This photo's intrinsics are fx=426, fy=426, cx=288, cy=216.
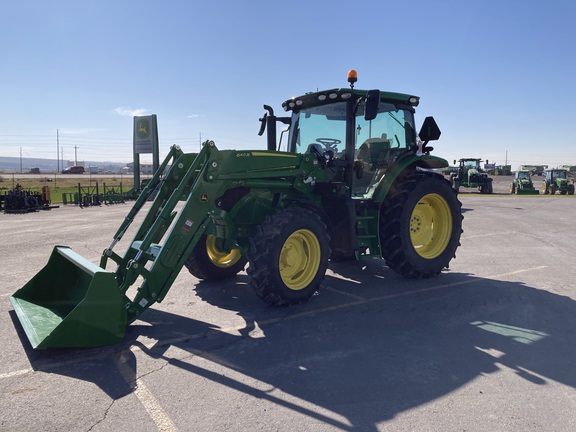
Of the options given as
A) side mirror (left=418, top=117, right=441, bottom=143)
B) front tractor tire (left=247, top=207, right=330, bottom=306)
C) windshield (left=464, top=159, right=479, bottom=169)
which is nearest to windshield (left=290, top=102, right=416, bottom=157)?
side mirror (left=418, top=117, right=441, bottom=143)

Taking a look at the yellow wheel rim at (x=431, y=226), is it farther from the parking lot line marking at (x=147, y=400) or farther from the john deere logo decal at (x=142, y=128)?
the john deere logo decal at (x=142, y=128)

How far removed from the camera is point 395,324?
460cm

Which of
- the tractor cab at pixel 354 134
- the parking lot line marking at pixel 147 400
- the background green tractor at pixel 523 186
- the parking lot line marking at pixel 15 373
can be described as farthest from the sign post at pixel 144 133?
the background green tractor at pixel 523 186

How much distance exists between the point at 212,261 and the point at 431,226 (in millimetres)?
3514

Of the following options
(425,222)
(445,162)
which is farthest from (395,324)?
(445,162)

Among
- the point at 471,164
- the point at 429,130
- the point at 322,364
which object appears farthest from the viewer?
the point at 471,164

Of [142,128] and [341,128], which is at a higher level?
[142,128]

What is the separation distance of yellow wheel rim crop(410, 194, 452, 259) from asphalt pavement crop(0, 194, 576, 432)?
62cm

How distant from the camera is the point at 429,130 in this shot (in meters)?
6.73

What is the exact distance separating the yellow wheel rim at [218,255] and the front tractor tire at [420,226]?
2204 mm

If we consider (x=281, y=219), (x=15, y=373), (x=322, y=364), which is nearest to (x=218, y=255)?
(x=281, y=219)

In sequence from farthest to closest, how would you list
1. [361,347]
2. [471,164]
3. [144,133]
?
1. [471,164]
2. [144,133]
3. [361,347]

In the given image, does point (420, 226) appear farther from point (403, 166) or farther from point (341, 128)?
point (341, 128)

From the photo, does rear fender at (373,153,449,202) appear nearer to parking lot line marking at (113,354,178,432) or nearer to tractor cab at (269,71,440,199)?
tractor cab at (269,71,440,199)
